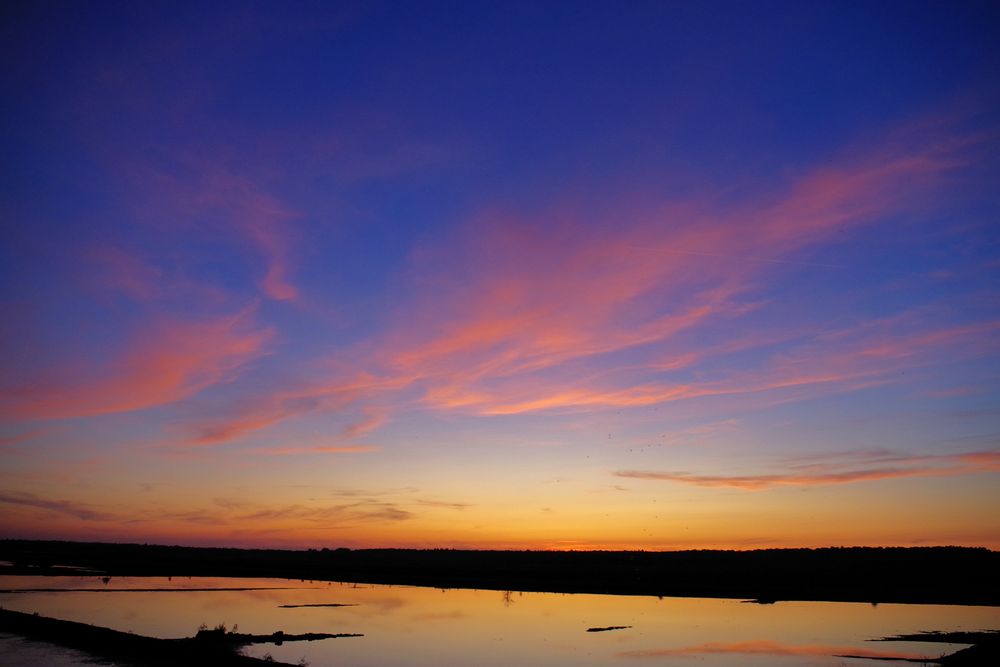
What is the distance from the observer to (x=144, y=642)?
83.4 feet

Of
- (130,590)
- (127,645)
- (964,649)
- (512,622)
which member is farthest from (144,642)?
(130,590)

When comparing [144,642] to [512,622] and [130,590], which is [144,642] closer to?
[512,622]

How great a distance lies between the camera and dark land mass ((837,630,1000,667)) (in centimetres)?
2361

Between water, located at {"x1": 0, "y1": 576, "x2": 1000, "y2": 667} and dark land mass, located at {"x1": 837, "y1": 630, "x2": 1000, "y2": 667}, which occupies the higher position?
dark land mass, located at {"x1": 837, "y1": 630, "x2": 1000, "y2": 667}

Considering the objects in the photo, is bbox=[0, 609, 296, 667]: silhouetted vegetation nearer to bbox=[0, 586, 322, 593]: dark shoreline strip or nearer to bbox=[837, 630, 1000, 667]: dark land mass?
bbox=[0, 586, 322, 593]: dark shoreline strip

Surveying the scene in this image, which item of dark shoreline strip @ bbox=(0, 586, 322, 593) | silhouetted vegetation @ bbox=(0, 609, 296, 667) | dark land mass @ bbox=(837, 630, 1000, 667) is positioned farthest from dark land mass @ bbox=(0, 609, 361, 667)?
dark land mass @ bbox=(837, 630, 1000, 667)

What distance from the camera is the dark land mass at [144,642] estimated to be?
73.4 ft

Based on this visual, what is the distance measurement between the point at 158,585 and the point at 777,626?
4827cm

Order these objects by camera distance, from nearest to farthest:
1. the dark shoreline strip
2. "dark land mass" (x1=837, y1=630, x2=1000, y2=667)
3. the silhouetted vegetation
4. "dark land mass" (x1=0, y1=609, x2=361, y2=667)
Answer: the silhouetted vegetation
"dark land mass" (x1=0, y1=609, x2=361, y2=667)
"dark land mass" (x1=837, y1=630, x2=1000, y2=667)
the dark shoreline strip

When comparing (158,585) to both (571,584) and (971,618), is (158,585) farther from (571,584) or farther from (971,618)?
(971,618)

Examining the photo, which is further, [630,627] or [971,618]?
[971,618]

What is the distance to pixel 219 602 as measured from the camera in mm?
46344

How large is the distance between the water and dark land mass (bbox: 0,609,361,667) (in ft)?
5.60

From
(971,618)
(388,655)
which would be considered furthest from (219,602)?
(971,618)
